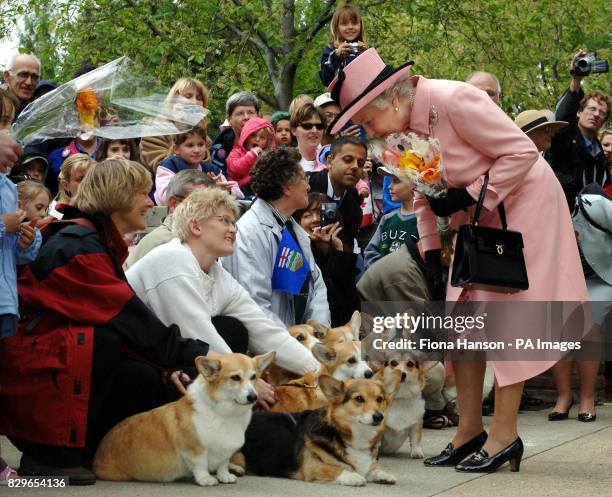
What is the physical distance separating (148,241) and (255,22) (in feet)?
35.5

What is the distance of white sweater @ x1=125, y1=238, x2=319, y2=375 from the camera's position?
5.84 m

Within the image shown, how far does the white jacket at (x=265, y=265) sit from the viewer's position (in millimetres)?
7109

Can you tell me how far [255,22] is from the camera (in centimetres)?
1702

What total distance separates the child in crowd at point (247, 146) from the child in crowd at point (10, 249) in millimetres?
3936

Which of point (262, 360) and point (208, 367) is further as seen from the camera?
point (262, 360)

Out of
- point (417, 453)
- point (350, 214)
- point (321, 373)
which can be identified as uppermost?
point (350, 214)

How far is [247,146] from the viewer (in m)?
9.20

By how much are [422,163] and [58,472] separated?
2.23 meters

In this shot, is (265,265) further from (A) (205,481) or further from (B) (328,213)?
(A) (205,481)

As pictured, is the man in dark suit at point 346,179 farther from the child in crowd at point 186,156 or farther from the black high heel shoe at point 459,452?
the black high heel shoe at point 459,452

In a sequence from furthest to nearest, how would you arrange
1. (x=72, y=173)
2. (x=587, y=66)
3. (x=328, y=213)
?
(x=587, y=66) → (x=328, y=213) → (x=72, y=173)

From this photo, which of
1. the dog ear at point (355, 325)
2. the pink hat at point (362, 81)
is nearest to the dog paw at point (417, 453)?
the dog ear at point (355, 325)

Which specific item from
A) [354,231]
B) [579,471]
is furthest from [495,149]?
[354,231]

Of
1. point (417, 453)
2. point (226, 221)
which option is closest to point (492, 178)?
point (226, 221)
